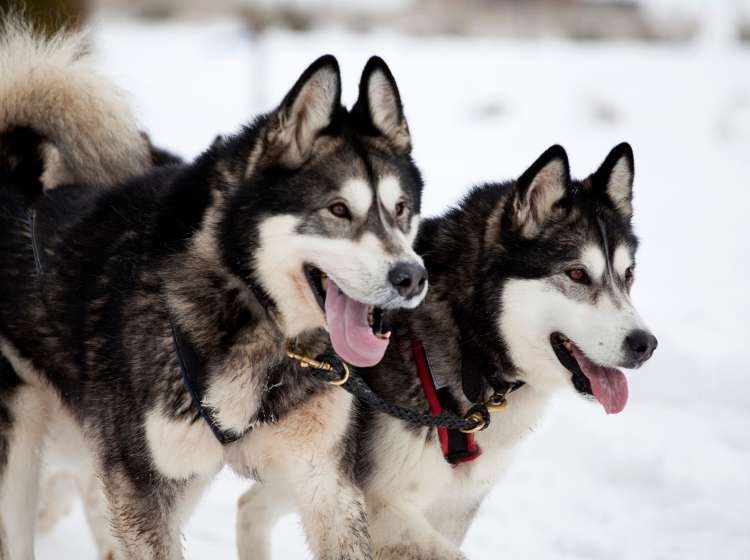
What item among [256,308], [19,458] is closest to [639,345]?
[256,308]

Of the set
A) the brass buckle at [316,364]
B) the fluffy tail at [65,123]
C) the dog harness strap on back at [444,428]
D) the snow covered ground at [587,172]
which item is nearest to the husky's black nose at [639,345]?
the dog harness strap on back at [444,428]

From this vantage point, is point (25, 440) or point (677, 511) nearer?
point (25, 440)

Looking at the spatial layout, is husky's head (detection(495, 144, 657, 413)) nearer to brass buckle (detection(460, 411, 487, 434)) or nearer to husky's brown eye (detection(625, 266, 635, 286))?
husky's brown eye (detection(625, 266, 635, 286))

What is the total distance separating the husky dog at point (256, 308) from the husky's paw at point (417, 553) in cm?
29

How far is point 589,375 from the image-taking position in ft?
10.6

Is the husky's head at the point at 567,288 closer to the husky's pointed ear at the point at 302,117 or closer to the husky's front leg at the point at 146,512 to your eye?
the husky's pointed ear at the point at 302,117

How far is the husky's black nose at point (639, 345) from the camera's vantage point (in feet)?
10.2

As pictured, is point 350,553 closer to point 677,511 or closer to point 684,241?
point 677,511

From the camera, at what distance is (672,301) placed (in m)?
7.66

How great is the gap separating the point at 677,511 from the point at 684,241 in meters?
5.71

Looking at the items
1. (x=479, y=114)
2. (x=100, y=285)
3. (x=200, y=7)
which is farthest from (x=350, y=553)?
(x=200, y=7)

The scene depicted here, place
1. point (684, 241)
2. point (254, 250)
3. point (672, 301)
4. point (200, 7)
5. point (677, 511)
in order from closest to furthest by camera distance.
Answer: point (254, 250) < point (677, 511) < point (672, 301) < point (684, 241) < point (200, 7)

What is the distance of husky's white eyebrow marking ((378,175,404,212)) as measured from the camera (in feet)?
9.27

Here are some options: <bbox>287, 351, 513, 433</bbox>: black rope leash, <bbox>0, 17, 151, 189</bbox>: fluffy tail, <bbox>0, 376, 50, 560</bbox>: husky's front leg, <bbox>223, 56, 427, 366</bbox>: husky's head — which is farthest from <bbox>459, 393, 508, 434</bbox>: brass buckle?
<bbox>0, 17, 151, 189</bbox>: fluffy tail
